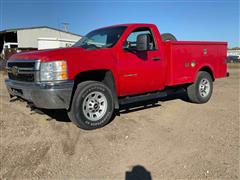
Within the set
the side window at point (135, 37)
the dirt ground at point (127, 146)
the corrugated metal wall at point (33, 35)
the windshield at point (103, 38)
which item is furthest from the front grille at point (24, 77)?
the corrugated metal wall at point (33, 35)

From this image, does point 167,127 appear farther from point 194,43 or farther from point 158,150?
point 194,43

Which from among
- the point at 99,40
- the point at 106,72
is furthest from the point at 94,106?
the point at 99,40

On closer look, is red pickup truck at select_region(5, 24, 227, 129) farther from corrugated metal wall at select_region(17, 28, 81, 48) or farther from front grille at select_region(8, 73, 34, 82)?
corrugated metal wall at select_region(17, 28, 81, 48)

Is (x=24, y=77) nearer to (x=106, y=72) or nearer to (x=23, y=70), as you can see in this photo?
(x=23, y=70)

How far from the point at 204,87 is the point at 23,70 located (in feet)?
15.3

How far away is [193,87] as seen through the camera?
705cm

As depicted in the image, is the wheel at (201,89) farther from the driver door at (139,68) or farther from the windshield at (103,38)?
the windshield at (103,38)

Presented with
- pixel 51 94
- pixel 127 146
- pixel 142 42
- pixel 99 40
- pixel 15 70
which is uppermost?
pixel 99 40

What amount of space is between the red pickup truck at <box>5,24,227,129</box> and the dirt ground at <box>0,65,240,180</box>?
526 mm

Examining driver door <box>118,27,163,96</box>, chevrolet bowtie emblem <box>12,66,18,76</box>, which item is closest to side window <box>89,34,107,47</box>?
driver door <box>118,27,163,96</box>

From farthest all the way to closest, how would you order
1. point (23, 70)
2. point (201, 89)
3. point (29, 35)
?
point (29, 35)
point (201, 89)
point (23, 70)

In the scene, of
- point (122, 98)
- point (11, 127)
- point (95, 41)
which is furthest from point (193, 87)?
point (11, 127)

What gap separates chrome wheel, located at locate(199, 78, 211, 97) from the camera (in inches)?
284

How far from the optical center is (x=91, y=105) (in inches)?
200
